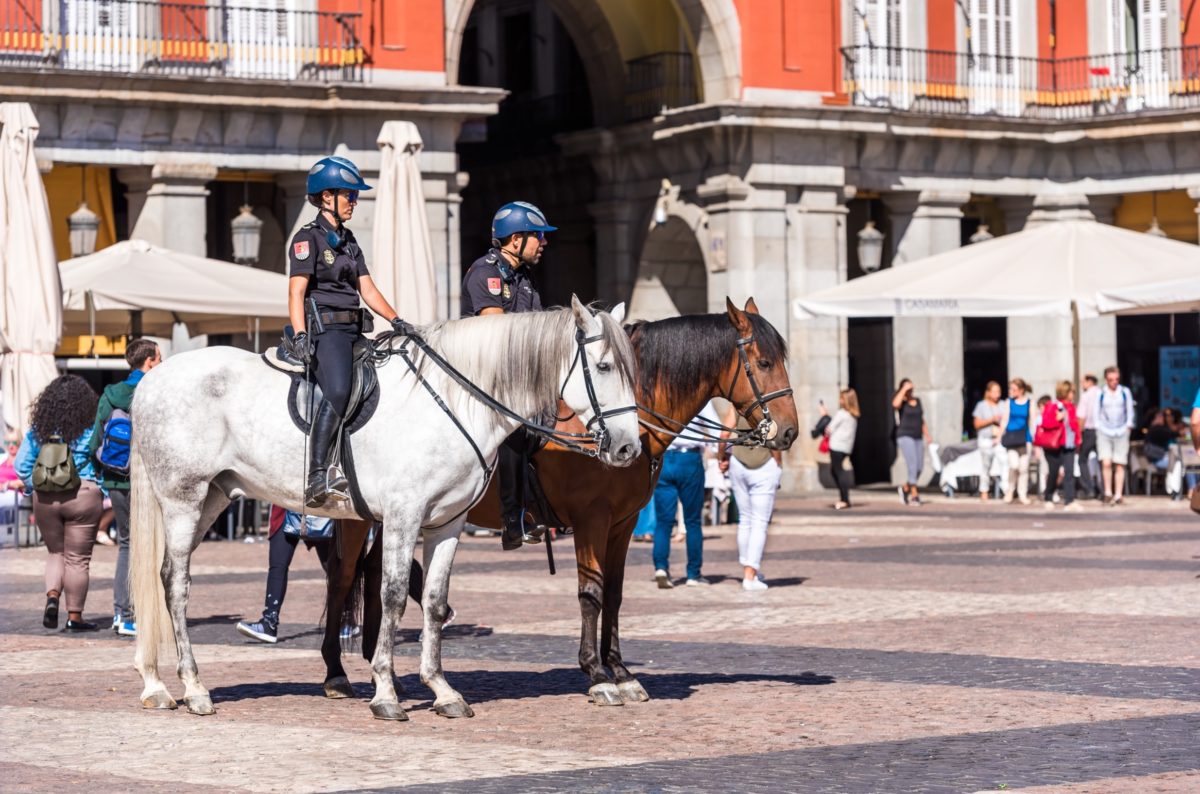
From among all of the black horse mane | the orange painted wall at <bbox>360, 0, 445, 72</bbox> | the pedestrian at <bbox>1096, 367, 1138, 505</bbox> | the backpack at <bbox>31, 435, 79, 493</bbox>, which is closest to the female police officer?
the black horse mane

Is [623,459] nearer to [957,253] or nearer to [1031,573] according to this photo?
[1031,573]

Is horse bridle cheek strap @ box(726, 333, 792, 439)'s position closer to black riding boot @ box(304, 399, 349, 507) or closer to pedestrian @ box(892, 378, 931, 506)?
black riding boot @ box(304, 399, 349, 507)

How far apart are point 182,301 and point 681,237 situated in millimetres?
15454

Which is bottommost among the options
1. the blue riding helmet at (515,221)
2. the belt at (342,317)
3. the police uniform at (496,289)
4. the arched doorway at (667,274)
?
the belt at (342,317)

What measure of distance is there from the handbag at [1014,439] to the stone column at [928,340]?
17.7 feet

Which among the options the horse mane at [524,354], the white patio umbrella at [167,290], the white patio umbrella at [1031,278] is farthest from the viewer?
the white patio umbrella at [1031,278]

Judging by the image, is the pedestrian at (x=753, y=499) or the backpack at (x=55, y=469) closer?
the backpack at (x=55, y=469)

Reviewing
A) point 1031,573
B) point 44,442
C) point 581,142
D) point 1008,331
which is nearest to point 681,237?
point 581,142

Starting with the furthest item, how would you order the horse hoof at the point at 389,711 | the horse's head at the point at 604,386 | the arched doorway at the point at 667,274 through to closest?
the arched doorway at the point at 667,274
the horse's head at the point at 604,386
the horse hoof at the point at 389,711

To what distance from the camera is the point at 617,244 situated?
1416 inches

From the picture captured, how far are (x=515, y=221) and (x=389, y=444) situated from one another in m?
1.57

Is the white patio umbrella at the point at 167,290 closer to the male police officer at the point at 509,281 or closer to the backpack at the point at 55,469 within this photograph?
the backpack at the point at 55,469

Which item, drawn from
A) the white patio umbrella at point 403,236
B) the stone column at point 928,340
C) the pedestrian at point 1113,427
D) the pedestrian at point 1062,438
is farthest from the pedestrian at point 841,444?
the white patio umbrella at point 403,236

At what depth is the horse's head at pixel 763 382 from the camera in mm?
10477
